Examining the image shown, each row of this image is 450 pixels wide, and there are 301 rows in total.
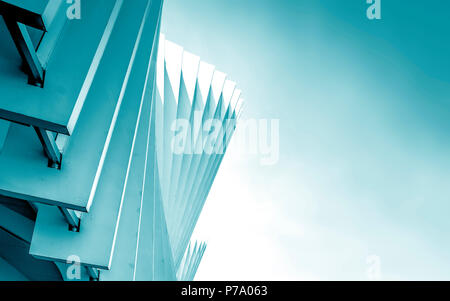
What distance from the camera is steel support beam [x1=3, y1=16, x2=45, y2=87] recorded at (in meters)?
2.60

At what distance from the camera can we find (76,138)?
4.69 meters

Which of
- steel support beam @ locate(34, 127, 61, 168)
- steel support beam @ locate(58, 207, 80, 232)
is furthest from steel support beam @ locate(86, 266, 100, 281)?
steel support beam @ locate(34, 127, 61, 168)

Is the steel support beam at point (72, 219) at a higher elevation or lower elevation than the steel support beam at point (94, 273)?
higher

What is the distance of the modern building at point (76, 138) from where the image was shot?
3.25m

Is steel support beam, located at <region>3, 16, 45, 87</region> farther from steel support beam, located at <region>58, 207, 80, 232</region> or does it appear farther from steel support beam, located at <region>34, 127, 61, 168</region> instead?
steel support beam, located at <region>58, 207, 80, 232</region>

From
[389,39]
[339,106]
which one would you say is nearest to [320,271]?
[339,106]

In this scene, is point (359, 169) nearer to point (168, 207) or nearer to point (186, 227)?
point (186, 227)

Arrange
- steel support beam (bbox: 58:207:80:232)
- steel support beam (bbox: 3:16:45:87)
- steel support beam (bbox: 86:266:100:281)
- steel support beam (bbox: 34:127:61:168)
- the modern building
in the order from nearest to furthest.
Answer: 1. steel support beam (bbox: 3:16:45:87)
2. the modern building
3. steel support beam (bbox: 34:127:61:168)
4. steel support beam (bbox: 58:207:80:232)
5. steel support beam (bbox: 86:266:100:281)

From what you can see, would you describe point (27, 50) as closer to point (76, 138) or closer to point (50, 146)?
point (50, 146)

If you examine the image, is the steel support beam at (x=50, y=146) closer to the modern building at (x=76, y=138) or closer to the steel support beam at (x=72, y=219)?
the modern building at (x=76, y=138)

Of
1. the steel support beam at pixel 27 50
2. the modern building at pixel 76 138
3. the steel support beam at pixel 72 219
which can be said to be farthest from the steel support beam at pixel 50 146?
the steel support beam at pixel 72 219

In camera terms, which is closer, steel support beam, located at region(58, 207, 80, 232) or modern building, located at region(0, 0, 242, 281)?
modern building, located at region(0, 0, 242, 281)

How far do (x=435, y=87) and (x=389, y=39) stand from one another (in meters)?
3.45

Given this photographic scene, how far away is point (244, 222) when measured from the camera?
32844mm
